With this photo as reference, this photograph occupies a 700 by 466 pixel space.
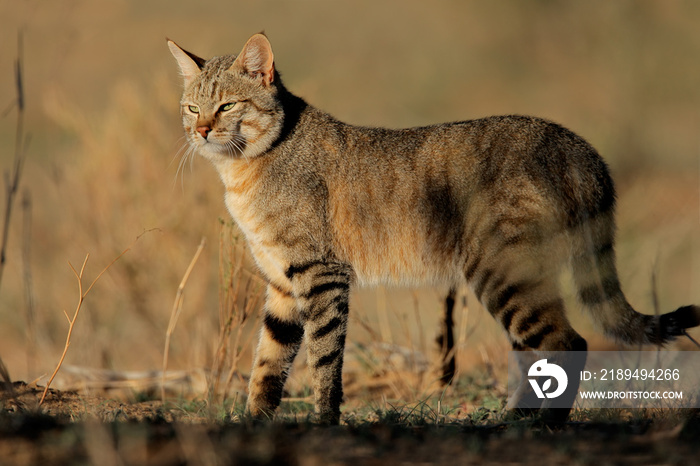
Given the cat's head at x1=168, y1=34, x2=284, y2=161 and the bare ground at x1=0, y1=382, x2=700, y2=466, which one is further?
the cat's head at x1=168, y1=34, x2=284, y2=161

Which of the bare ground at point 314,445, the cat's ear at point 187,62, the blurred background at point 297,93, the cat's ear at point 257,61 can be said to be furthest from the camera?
the blurred background at point 297,93

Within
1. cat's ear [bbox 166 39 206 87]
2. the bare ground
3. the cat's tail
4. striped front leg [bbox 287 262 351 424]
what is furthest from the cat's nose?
the cat's tail

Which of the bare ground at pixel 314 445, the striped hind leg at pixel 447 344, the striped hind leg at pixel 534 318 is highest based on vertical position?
the striped hind leg at pixel 534 318

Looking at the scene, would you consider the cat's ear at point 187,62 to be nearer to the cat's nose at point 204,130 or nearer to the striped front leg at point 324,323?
the cat's nose at point 204,130

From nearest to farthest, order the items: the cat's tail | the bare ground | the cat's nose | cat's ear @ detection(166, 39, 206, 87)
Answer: the bare ground, the cat's tail, the cat's nose, cat's ear @ detection(166, 39, 206, 87)

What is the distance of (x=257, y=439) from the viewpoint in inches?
111

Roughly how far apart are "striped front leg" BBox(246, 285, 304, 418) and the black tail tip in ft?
7.52

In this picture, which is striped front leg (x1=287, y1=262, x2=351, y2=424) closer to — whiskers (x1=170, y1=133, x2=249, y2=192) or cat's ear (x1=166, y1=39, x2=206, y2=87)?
whiskers (x1=170, y1=133, x2=249, y2=192)

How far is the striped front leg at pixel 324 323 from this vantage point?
4.37 metres

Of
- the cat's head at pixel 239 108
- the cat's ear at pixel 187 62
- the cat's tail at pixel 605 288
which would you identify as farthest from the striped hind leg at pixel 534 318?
the cat's ear at pixel 187 62

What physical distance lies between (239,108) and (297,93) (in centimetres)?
287

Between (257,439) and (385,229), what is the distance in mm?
2181

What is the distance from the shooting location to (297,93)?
24.9 ft

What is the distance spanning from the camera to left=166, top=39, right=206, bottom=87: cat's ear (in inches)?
201
